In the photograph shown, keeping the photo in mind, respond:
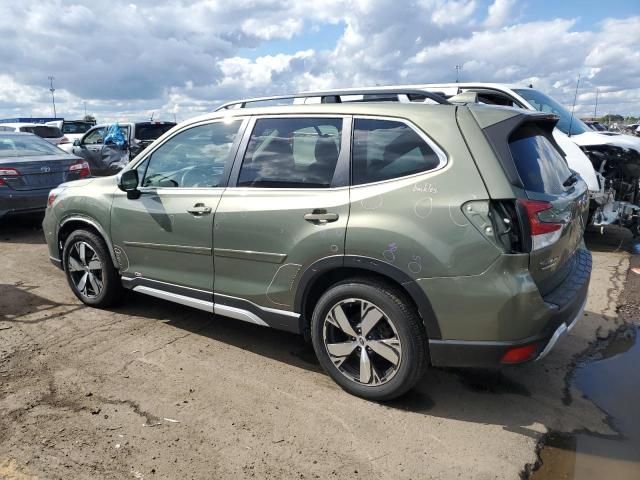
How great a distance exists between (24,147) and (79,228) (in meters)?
4.61

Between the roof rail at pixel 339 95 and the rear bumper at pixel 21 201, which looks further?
the rear bumper at pixel 21 201

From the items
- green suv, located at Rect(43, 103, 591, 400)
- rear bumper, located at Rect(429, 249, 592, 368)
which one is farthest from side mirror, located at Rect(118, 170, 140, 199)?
rear bumper, located at Rect(429, 249, 592, 368)

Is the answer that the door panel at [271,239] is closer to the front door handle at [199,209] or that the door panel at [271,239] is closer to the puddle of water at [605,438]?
the front door handle at [199,209]

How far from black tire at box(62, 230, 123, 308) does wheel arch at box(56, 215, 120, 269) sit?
0.23 feet

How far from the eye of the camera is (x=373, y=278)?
10.2 feet

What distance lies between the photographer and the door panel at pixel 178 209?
3.82 meters

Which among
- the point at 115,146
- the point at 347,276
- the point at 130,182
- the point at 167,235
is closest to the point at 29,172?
the point at 130,182

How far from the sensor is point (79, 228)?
483cm

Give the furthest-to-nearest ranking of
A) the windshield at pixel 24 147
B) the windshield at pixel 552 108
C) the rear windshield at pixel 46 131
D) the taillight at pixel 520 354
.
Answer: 1. the rear windshield at pixel 46 131
2. the windshield at pixel 24 147
3. the windshield at pixel 552 108
4. the taillight at pixel 520 354

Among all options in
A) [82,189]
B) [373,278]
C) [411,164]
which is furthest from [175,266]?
[411,164]

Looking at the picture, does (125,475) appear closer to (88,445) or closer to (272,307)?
(88,445)

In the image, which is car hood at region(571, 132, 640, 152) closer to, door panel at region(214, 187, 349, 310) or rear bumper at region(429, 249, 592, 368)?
rear bumper at region(429, 249, 592, 368)

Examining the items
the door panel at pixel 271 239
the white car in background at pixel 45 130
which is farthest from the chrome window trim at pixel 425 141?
the white car in background at pixel 45 130

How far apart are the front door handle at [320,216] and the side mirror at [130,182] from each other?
1741 millimetres
